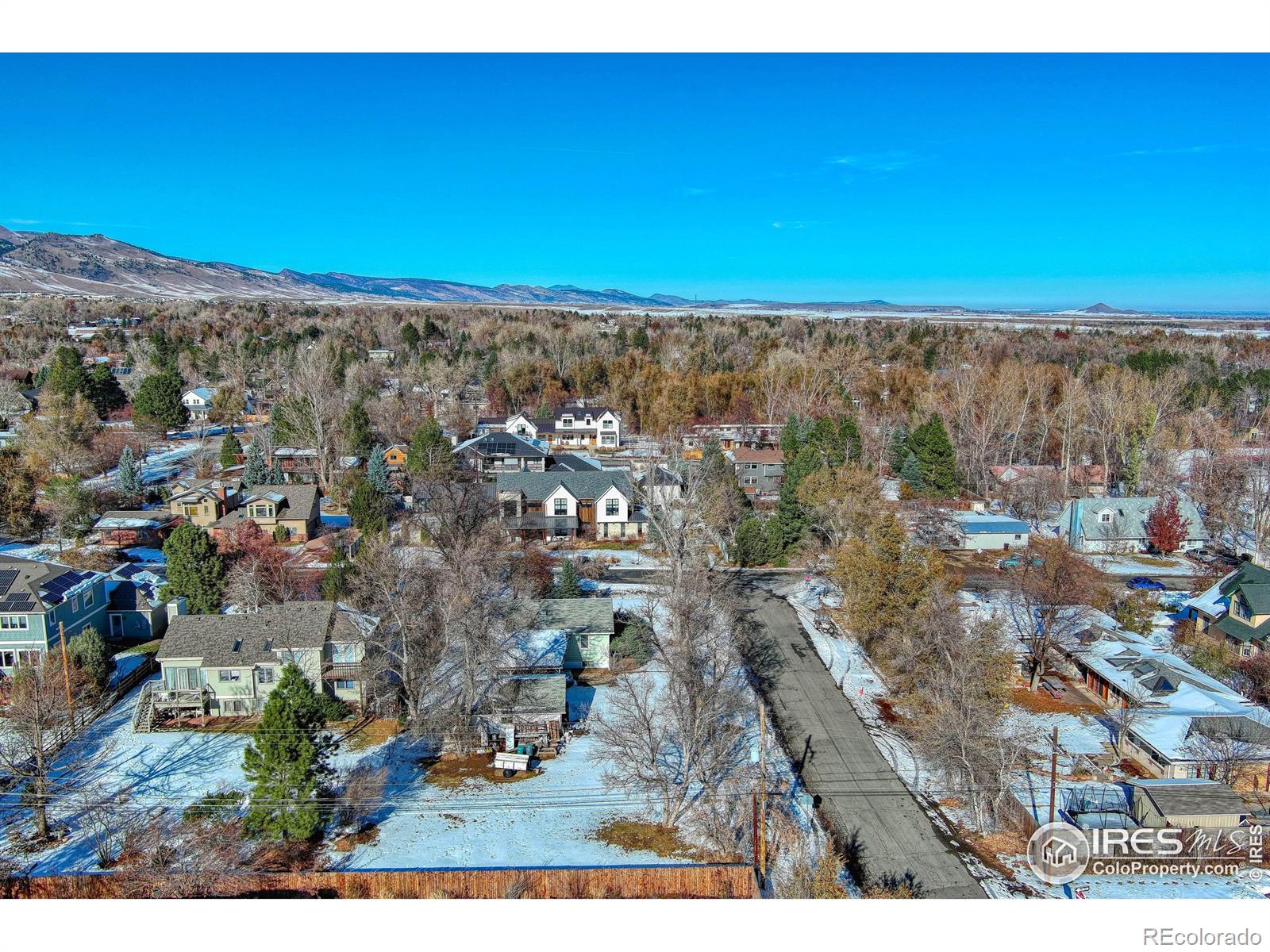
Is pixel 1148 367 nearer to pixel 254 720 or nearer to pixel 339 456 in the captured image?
pixel 339 456

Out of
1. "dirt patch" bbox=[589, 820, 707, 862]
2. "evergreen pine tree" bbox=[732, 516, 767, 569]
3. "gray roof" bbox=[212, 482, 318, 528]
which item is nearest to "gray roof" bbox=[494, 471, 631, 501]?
"evergreen pine tree" bbox=[732, 516, 767, 569]

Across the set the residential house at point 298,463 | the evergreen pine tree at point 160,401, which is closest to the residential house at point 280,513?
the residential house at point 298,463

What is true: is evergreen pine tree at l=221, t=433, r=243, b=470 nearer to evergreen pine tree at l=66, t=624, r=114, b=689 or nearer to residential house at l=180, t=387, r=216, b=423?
residential house at l=180, t=387, r=216, b=423

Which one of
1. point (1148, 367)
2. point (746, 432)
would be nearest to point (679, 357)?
point (746, 432)

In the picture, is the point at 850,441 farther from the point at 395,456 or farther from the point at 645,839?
the point at 645,839

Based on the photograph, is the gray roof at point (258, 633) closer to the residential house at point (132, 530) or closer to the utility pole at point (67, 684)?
the utility pole at point (67, 684)

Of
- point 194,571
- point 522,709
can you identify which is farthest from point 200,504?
point 522,709
